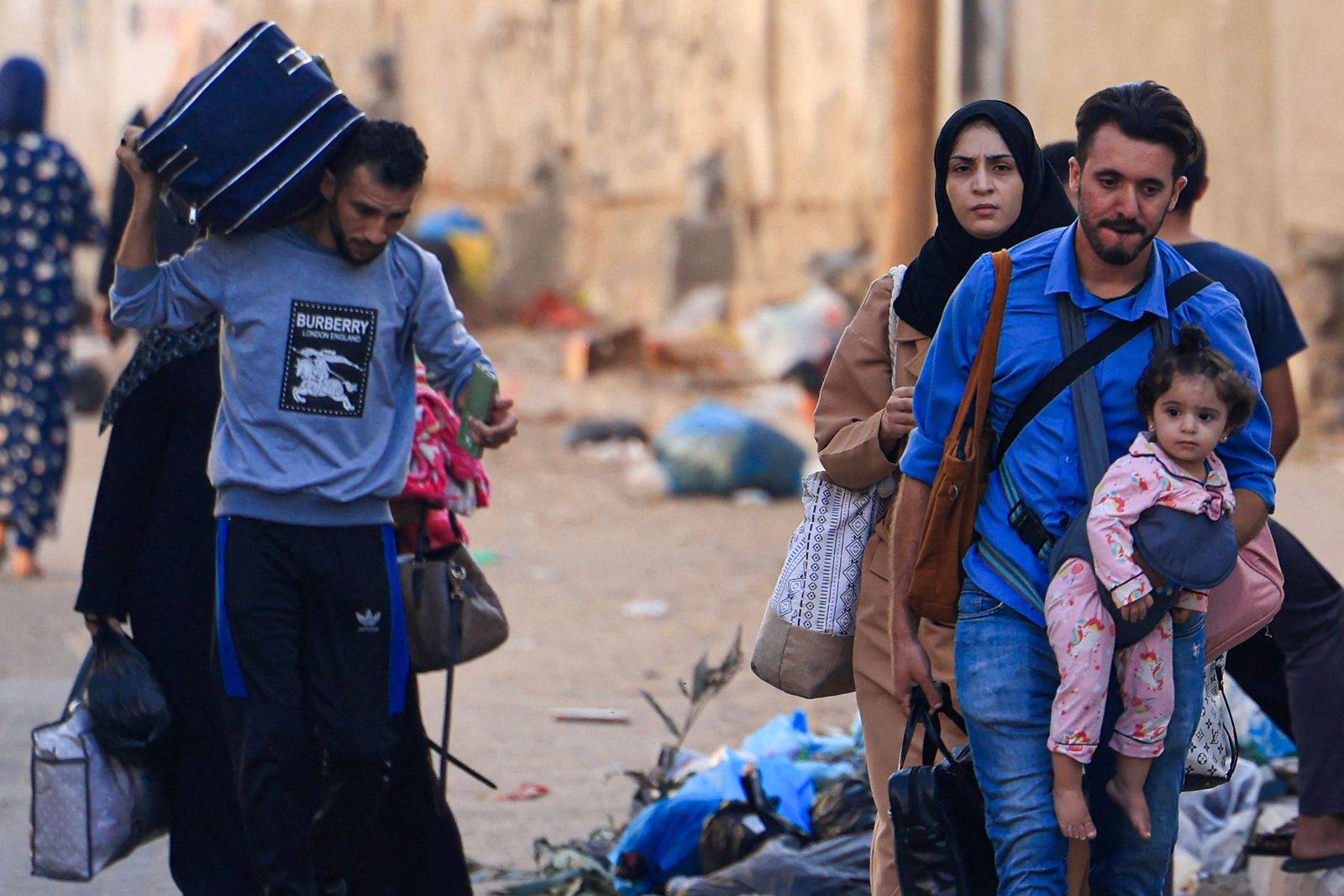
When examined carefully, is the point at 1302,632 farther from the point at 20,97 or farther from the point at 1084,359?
the point at 20,97

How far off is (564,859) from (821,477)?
58.0 inches

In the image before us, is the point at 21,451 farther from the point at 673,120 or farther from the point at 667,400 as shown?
the point at 673,120

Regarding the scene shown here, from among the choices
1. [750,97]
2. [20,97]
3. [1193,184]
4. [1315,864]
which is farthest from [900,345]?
[750,97]

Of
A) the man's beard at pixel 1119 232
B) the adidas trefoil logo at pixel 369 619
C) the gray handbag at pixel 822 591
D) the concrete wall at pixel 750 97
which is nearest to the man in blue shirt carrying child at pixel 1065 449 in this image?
the man's beard at pixel 1119 232

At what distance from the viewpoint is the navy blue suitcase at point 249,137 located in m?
3.70

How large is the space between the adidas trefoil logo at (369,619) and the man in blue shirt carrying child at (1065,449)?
1.24 m

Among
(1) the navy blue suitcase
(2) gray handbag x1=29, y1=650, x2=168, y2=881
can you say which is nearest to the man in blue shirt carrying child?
(1) the navy blue suitcase

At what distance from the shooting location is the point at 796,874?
164 inches

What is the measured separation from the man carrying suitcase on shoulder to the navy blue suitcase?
0.05m

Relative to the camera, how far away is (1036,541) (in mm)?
3064

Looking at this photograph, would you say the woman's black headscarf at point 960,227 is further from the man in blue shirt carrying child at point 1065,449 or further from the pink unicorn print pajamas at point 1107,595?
the pink unicorn print pajamas at point 1107,595

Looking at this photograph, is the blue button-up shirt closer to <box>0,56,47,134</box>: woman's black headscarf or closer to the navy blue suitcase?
the navy blue suitcase

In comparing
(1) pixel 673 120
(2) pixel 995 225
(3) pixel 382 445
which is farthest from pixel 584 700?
(1) pixel 673 120

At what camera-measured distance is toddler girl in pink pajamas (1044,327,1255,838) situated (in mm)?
2912
